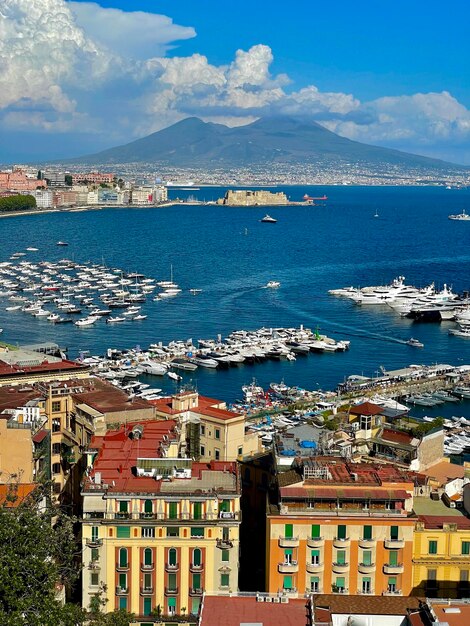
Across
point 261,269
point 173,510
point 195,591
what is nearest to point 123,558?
point 173,510

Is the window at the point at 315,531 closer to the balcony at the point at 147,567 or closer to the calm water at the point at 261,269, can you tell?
the balcony at the point at 147,567

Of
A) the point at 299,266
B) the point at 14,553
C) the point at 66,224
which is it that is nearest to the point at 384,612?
the point at 14,553

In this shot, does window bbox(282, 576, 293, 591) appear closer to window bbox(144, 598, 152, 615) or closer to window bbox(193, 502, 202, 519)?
window bbox(193, 502, 202, 519)

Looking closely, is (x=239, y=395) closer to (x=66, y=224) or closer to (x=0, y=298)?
(x=0, y=298)

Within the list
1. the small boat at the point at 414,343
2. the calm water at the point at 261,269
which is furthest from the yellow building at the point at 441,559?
the small boat at the point at 414,343

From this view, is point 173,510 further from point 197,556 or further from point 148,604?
point 148,604
